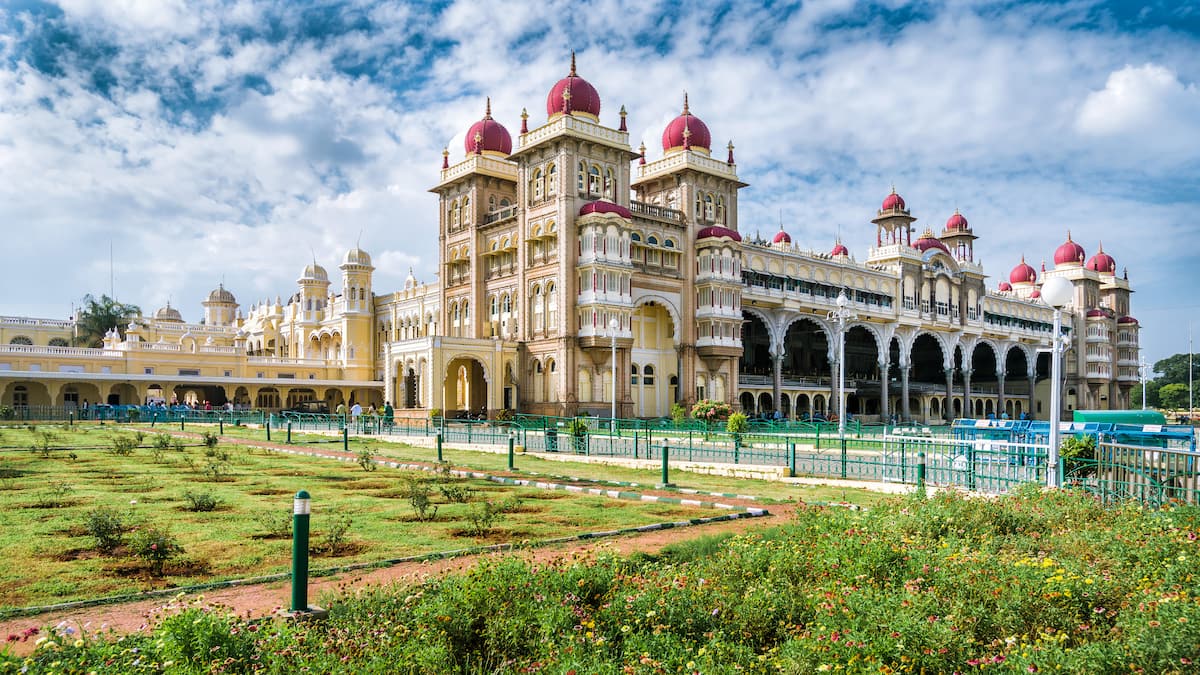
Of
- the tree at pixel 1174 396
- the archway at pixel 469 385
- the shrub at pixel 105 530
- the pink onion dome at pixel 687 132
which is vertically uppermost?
the pink onion dome at pixel 687 132

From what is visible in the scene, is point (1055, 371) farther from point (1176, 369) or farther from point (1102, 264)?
point (1176, 369)

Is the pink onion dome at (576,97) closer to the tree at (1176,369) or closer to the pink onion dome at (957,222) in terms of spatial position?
the pink onion dome at (957,222)

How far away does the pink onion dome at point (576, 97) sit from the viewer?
159 ft

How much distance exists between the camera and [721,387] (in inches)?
2016

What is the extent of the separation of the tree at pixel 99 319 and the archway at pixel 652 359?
56408 mm

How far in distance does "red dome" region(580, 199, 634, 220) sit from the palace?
0.12 metres

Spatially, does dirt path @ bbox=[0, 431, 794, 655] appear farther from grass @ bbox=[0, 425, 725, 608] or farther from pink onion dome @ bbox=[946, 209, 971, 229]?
pink onion dome @ bbox=[946, 209, 971, 229]

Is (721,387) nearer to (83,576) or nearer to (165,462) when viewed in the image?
(165,462)

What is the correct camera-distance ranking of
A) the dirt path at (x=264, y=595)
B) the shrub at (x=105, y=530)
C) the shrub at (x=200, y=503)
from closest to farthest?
1. the dirt path at (x=264, y=595)
2. the shrub at (x=105, y=530)
3. the shrub at (x=200, y=503)

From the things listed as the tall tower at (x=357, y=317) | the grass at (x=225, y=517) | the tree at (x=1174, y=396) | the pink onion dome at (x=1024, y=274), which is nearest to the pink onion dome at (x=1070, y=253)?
the pink onion dome at (x=1024, y=274)

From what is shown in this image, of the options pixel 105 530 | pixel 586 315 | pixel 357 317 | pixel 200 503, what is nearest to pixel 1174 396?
pixel 586 315

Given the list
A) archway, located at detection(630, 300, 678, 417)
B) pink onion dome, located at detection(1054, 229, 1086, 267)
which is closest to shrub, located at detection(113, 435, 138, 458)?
archway, located at detection(630, 300, 678, 417)

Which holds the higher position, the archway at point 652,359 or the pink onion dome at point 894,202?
the pink onion dome at point 894,202

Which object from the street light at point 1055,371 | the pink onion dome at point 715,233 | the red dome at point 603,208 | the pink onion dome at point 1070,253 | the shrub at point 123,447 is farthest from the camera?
the pink onion dome at point 1070,253
